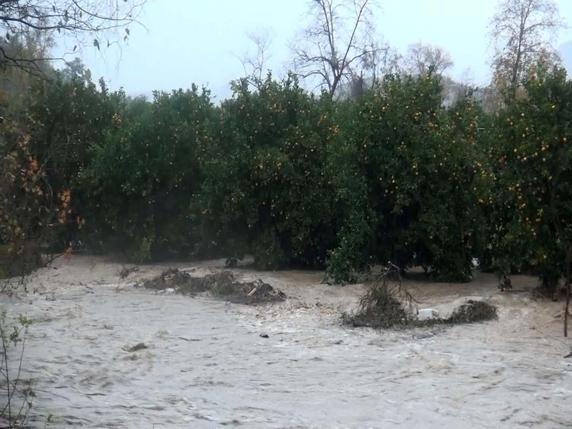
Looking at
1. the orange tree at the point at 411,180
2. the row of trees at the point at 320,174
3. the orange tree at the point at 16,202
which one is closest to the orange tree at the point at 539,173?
the row of trees at the point at 320,174

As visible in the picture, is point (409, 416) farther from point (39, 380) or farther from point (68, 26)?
point (68, 26)

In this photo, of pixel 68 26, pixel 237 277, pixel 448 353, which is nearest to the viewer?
pixel 68 26

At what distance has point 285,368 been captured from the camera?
10.3 meters

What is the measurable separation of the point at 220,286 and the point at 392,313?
4.62m

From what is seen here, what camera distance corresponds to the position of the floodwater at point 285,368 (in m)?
8.33

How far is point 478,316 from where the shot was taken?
41.6 ft

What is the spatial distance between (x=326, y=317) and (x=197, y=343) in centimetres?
249

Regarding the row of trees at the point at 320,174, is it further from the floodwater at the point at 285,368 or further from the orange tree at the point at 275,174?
the floodwater at the point at 285,368

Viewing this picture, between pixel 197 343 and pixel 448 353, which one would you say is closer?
pixel 448 353

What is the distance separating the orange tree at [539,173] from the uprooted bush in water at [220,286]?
4.43 meters

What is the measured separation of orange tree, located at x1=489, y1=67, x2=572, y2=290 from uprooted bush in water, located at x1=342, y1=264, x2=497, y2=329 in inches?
48.3

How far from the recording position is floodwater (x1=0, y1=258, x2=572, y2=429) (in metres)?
8.33

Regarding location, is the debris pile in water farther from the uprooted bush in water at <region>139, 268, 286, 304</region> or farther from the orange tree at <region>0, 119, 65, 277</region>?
the orange tree at <region>0, 119, 65, 277</region>

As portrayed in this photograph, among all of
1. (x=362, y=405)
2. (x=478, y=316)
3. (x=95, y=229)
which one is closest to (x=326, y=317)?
(x=478, y=316)
